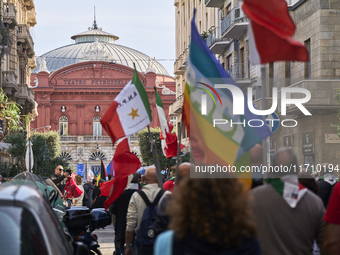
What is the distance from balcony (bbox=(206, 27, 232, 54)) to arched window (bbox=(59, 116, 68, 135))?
42846mm

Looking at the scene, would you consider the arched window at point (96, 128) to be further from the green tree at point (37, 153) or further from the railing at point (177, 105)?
the railing at point (177, 105)

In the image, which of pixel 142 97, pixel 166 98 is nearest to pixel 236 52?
pixel 142 97

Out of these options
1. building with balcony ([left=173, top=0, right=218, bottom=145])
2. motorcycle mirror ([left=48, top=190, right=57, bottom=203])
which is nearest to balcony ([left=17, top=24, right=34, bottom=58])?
building with balcony ([left=173, top=0, right=218, bottom=145])

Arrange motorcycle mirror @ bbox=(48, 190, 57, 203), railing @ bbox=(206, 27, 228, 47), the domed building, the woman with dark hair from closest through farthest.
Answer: the woman with dark hair → motorcycle mirror @ bbox=(48, 190, 57, 203) → railing @ bbox=(206, 27, 228, 47) → the domed building

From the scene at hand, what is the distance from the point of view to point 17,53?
41.3 m

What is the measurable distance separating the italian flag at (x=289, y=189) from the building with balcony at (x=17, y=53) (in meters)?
27.9

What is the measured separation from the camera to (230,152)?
20.8 ft

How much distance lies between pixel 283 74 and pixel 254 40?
807 inches

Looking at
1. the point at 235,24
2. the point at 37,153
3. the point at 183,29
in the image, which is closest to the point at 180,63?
the point at 183,29

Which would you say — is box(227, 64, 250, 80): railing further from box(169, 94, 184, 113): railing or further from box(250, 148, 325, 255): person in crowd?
box(250, 148, 325, 255): person in crowd

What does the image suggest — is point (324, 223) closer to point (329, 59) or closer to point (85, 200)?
point (85, 200)

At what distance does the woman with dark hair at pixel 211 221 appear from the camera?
3.12 m

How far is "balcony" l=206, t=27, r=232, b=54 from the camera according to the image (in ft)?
113

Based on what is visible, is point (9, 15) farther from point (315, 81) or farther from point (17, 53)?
point (315, 81)
